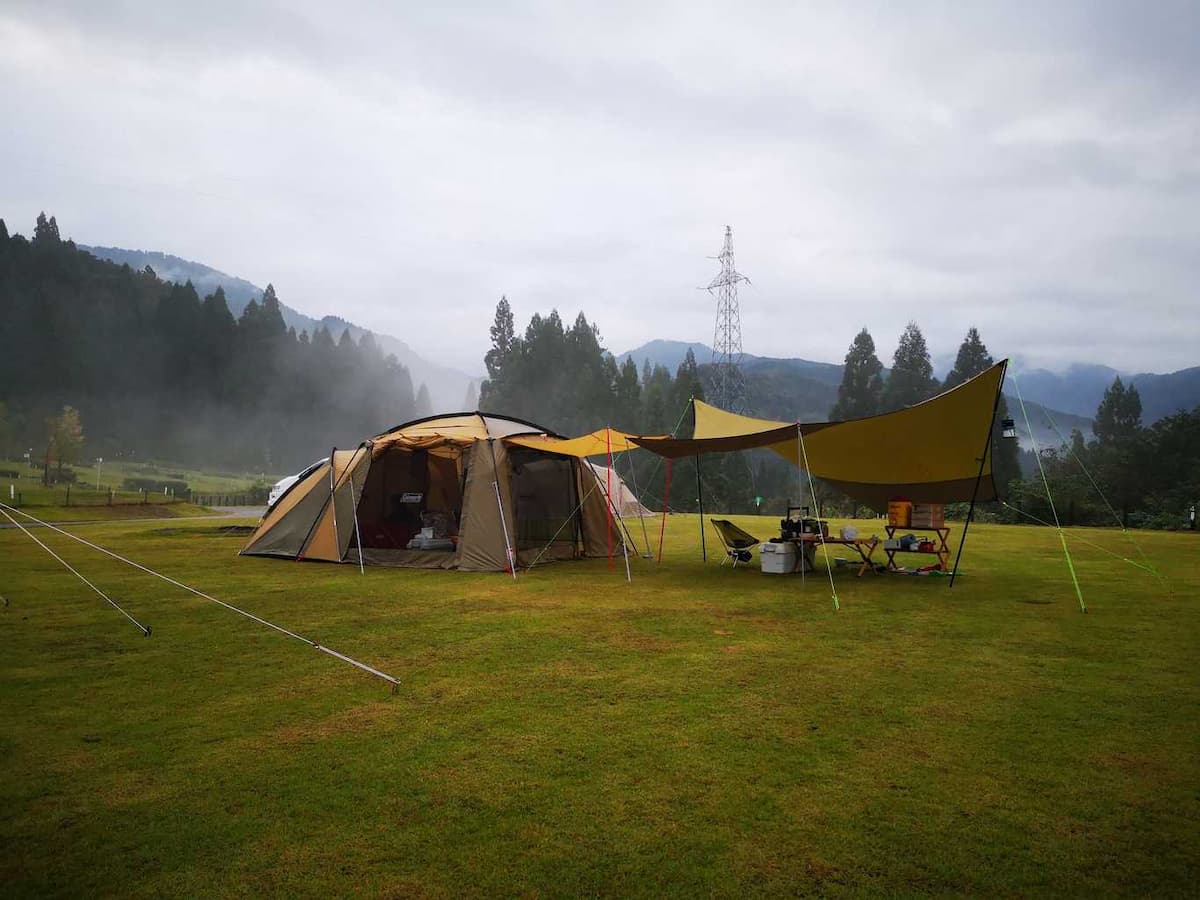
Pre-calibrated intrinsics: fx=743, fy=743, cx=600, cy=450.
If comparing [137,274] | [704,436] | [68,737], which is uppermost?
[137,274]

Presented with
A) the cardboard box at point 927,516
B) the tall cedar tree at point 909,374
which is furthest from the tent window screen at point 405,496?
the tall cedar tree at point 909,374

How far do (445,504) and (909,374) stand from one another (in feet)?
171

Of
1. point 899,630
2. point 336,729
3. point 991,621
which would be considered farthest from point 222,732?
point 991,621

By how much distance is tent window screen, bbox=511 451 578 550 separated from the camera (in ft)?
35.0

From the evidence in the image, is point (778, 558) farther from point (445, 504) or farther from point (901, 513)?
point (445, 504)

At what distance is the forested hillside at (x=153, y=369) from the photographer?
57.4 meters

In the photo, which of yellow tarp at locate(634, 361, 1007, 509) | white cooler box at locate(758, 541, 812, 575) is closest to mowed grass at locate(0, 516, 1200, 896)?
yellow tarp at locate(634, 361, 1007, 509)

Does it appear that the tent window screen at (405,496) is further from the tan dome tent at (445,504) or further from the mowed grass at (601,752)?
the mowed grass at (601,752)

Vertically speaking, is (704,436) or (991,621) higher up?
(704,436)

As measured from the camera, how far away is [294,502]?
10945 millimetres

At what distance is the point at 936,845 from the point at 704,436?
750 centimetres

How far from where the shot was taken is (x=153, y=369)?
6625cm

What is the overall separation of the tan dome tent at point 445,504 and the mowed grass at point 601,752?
2.94m

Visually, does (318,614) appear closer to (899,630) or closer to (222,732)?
(222,732)
